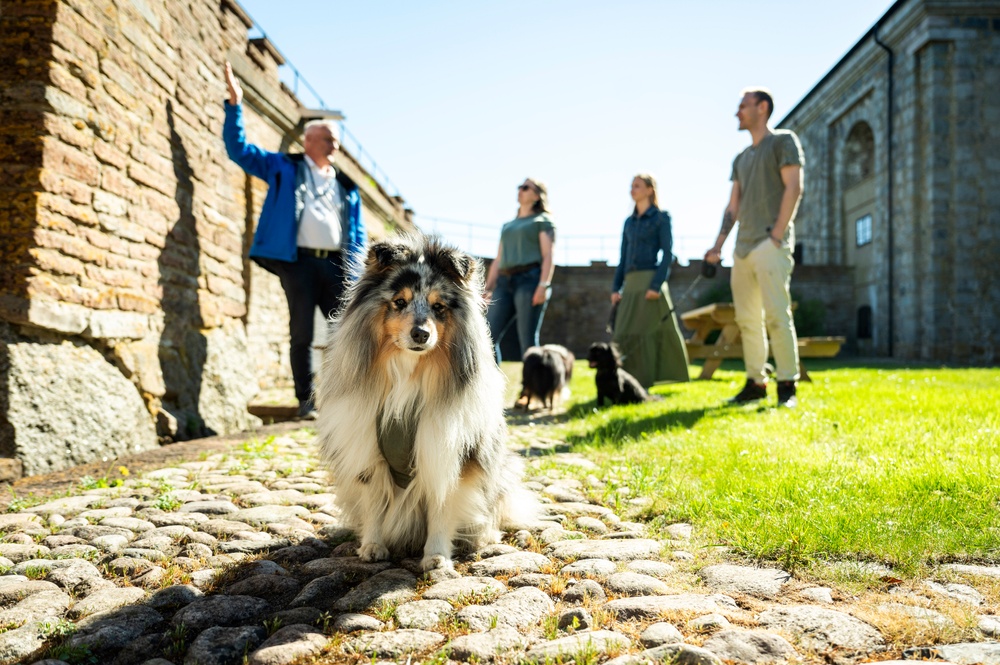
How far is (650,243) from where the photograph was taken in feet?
24.7

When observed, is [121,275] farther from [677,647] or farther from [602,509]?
[677,647]

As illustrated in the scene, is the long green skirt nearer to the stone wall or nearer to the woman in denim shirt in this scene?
the woman in denim shirt

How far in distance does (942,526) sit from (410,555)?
7.37 ft

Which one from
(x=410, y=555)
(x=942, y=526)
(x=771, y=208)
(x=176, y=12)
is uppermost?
(x=176, y=12)

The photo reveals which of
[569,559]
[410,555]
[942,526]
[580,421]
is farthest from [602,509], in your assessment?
[580,421]

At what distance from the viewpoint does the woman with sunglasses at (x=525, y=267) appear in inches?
269

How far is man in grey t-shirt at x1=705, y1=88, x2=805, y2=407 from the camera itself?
6.11 metres

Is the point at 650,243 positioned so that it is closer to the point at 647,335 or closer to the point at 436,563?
the point at 647,335

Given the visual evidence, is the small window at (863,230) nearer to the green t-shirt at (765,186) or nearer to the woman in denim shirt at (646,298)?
the woman in denim shirt at (646,298)

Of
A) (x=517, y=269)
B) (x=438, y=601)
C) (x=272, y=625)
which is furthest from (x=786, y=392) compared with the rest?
(x=272, y=625)

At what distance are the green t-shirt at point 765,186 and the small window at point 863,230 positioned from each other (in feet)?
66.1

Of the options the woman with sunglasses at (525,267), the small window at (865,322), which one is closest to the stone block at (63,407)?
the woman with sunglasses at (525,267)

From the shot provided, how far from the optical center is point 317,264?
6.21 metres

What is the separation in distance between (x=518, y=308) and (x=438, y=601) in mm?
4990
